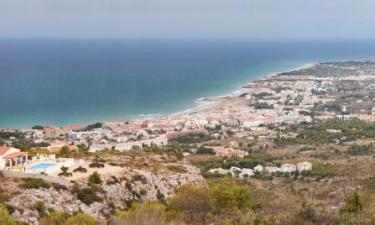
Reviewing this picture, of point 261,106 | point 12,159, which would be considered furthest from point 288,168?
point 261,106

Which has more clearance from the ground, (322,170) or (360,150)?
(322,170)

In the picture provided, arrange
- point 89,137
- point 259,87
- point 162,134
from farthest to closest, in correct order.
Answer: point 259,87 < point 162,134 < point 89,137

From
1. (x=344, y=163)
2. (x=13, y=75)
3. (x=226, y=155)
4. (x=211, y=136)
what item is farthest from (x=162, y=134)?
(x=13, y=75)

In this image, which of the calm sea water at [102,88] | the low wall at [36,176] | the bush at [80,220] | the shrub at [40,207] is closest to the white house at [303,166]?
the low wall at [36,176]

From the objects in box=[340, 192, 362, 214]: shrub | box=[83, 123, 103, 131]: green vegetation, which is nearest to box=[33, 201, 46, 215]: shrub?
box=[340, 192, 362, 214]: shrub

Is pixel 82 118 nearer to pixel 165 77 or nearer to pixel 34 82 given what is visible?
pixel 34 82

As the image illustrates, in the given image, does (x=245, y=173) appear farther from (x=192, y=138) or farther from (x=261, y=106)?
(x=261, y=106)

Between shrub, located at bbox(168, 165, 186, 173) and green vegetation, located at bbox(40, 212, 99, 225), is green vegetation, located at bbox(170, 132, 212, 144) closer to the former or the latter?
shrub, located at bbox(168, 165, 186, 173)
